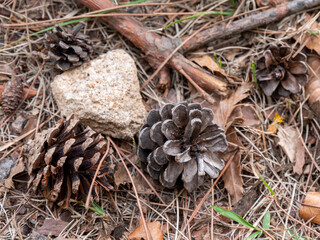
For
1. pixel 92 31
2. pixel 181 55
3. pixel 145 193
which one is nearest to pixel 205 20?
pixel 181 55

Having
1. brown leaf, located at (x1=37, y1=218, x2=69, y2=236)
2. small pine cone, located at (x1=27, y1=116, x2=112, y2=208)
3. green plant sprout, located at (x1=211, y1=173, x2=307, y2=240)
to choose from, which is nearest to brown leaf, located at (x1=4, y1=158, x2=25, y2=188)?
small pine cone, located at (x1=27, y1=116, x2=112, y2=208)

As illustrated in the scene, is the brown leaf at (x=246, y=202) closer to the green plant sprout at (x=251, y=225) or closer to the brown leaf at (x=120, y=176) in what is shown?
the green plant sprout at (x=251, y=225)

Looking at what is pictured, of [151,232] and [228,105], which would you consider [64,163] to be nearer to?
[151,232]

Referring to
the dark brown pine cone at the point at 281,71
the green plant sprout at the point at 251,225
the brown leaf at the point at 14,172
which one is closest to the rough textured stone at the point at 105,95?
the brown leaf at the point at 14,172

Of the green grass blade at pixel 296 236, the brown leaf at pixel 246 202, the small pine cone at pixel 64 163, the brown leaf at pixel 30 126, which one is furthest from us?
the brown leaf at pixel 30 126

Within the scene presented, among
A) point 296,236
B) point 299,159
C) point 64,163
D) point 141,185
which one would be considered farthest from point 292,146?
point 64,163

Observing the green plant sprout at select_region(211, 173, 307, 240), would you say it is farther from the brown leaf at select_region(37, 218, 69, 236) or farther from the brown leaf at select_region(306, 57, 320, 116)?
the brown leaf at select_region(37, 218, 69, 236)

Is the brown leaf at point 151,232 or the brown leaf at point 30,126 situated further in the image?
the brown leaf at point 30,126
